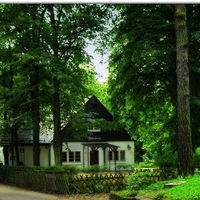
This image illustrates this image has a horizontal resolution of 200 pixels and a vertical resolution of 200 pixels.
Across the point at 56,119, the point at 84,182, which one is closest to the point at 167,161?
the point at 84,182

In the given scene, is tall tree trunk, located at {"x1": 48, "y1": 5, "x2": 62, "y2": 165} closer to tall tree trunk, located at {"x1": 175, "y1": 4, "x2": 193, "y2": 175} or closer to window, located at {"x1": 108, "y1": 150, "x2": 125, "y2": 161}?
window, located at {"x1": 108, "y1": 150, "x2": 125, "y2": 161}

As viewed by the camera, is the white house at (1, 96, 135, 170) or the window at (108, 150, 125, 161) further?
the white house at (1, 96, 135, 170)

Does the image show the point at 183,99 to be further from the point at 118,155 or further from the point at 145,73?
the point at 145,73

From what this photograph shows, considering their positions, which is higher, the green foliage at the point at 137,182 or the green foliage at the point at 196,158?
the green foliage at the point at 196,158

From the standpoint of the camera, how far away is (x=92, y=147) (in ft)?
35.8

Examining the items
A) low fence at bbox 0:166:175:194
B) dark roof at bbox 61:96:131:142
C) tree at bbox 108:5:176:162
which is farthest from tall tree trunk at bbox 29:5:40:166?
tree at bbox 108:5:176:162

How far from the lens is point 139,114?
1292 cm

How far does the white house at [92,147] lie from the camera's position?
407 inches

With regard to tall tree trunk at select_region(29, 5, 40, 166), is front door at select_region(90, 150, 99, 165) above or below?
below

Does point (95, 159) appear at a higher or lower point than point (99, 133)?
lower

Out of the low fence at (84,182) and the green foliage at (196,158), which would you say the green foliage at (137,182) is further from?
the low fence at (84,182)

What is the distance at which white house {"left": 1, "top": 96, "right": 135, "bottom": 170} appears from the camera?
33.9ft

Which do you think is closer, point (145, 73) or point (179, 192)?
point (179, 192)

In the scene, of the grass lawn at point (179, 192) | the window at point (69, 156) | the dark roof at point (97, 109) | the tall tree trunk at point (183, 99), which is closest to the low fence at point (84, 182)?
the window at point (69, 156)
